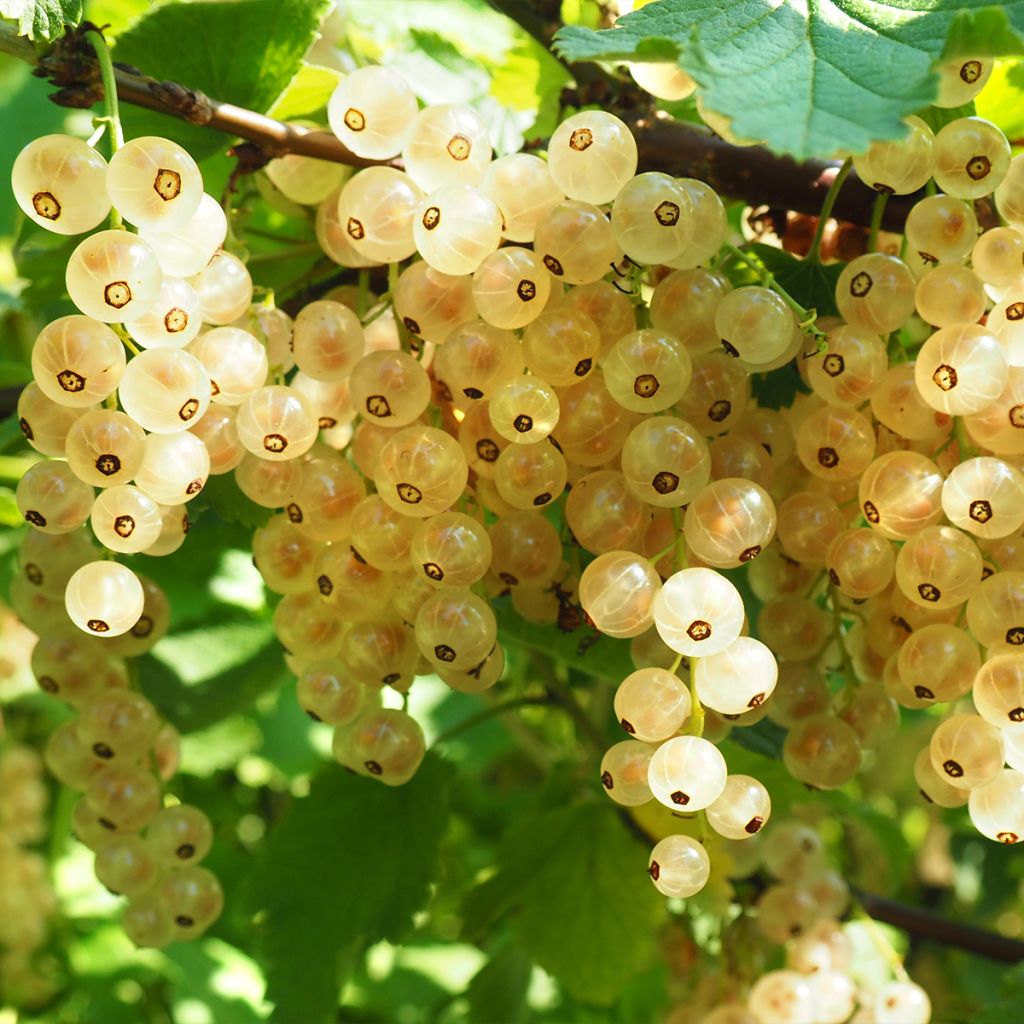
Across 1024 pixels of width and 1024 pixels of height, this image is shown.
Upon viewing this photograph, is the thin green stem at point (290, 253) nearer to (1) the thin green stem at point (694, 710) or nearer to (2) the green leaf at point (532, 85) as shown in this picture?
(2) the green leaf at point (532, 85)

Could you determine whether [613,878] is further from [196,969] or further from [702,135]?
[702,135]

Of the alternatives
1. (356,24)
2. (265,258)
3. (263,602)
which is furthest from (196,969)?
(356,24)

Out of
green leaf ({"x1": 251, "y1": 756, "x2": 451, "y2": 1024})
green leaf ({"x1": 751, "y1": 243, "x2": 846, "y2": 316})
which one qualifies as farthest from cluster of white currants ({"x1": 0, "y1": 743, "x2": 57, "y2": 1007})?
green leaf ({"x1": 751, "y1": 243, "x2": 846, "y2": 316})

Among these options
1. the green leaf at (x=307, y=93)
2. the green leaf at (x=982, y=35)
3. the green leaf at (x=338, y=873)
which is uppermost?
the green leaf at (x=982, y=35)

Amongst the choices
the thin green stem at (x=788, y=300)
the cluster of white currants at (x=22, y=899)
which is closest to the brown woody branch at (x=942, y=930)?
the thin green stem at (x=788, y=300)

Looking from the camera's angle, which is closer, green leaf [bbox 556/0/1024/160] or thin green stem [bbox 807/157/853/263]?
green leaf [bbox 556/0/1024/160]

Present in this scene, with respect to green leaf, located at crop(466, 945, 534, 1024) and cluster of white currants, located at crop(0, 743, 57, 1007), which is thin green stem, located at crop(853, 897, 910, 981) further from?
cluster of white currants, located at crop(0, 743, 57, 1007)

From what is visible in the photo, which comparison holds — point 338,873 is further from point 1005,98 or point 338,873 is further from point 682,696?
point 1005,98
